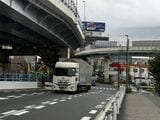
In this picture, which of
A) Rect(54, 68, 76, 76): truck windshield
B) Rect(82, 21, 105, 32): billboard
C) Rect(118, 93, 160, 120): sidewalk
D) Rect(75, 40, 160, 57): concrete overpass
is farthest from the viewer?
Rect(82, 21, 105, 32): billboard

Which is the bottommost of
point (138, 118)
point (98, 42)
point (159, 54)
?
point (138, 118)

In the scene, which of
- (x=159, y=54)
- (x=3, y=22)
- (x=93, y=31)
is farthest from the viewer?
(x=93, y=31)

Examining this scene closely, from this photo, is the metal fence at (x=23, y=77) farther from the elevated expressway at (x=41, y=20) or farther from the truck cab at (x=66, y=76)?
the truck cab at (x=66, y=76)

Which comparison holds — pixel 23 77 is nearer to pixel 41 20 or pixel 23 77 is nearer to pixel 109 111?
pixel 41 20

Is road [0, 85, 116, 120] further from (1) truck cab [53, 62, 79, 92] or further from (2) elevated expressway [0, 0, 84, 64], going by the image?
(1) truck cab [53, 62, 79, 92]

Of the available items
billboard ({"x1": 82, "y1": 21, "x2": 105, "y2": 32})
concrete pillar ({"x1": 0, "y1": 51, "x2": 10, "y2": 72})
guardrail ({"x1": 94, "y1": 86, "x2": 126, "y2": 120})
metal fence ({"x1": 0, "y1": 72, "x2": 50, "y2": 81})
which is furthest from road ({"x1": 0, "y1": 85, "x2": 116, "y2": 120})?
billboard ({"x1": 82, "y1": 21, "x2": 105, "y2": 32})

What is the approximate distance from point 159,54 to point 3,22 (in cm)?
2511

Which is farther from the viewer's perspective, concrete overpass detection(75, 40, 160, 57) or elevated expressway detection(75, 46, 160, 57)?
concrete overpass detection(75, 40, 160, 57)

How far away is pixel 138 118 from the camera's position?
58.8ft

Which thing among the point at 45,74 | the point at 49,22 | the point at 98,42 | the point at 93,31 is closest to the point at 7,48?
the point at 45,74

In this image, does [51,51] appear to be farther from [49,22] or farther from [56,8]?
[56,8]

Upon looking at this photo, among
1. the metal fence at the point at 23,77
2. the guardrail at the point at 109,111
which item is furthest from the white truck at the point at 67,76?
the guardrail at the point at 109,111

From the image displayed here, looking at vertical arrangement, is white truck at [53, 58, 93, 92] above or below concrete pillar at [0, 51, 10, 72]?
below

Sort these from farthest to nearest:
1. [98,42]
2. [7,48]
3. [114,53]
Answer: [98,42] → [114,53] → [7,48]
